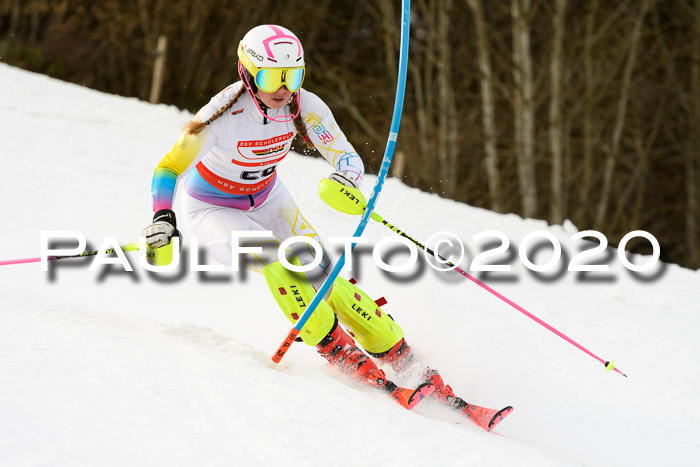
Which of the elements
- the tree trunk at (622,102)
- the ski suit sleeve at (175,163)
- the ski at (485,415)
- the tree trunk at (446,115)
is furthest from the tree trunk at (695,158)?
the ski suit sleeve at (175,163)

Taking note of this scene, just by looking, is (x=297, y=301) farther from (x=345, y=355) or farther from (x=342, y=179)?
(x=342, y=179)

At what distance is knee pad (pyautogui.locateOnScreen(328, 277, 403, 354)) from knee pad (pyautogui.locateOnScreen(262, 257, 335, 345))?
0.16 metres

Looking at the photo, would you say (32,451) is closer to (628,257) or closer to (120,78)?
(628,257)

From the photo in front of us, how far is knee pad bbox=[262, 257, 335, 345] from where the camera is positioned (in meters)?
3.39

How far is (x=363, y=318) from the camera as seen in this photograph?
3619 millimetres

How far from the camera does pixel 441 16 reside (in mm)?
14469

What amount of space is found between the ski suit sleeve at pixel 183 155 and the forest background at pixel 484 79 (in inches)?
372

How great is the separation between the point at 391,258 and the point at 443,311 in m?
1.06

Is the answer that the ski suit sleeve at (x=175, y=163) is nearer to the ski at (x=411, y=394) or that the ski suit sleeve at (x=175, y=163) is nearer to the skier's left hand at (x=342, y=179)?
the skier's left hand at (x=342, y=179)

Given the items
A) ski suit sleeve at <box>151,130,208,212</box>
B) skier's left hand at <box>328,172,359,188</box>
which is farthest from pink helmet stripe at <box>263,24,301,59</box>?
skier's left hand at <box>328,172,359,188</box>

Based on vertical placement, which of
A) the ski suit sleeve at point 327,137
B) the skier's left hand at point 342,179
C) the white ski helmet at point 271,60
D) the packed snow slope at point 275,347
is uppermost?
the white ski helmet at point 271,60

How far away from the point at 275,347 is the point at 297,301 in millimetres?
891

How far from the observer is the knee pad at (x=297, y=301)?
11.1ft

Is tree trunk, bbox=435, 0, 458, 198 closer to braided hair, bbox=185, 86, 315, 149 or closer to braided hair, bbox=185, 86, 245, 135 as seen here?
braided hair, bbox=185, 86, 315, 149
